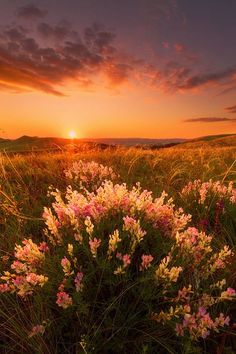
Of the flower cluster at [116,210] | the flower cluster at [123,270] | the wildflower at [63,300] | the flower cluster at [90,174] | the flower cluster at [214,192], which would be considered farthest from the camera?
the flower cluster at [90,174]

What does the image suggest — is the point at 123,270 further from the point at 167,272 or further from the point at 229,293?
the point at 229,293

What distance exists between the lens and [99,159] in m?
10.6

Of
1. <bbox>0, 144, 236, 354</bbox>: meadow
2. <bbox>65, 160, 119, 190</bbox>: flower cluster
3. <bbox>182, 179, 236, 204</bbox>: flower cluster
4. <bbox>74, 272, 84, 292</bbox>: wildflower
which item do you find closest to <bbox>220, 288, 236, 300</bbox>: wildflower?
<bbox>0, 144, 236, 354</bbox>: meadow

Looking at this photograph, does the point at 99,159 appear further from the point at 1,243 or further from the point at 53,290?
the point at 53,290

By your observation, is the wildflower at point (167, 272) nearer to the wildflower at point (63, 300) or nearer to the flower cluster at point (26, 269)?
the wildflower at point (63, 300)

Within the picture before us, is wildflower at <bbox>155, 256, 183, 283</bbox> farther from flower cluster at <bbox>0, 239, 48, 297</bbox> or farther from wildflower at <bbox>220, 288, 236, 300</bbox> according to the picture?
flower cluster at <bbox>0, 239, 48, 297</bbox>

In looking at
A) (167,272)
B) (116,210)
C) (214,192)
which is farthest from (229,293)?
(214,192)

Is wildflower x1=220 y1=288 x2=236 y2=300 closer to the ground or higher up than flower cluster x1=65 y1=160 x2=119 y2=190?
closer to the ground

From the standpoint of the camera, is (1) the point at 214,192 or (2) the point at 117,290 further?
(1) the point at 214,192

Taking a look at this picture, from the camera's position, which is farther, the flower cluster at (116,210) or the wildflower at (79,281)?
the flower cluster at (116,210)

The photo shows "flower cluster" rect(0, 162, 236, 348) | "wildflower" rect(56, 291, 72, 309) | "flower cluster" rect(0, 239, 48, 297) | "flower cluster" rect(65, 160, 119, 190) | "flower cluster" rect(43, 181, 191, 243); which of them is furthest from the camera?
"flower cluster" rect(65, 160, 119, 190)

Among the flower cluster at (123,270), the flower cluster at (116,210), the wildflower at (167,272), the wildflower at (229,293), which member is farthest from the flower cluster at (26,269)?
the wildflower at (229,293)

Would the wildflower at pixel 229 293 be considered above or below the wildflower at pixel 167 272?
below

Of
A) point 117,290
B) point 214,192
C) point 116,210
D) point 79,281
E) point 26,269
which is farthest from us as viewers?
point 214,192
